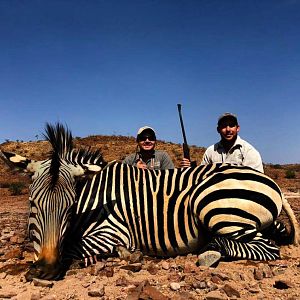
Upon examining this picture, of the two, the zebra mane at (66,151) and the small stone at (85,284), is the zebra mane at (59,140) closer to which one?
the zebra mane at (66,151)

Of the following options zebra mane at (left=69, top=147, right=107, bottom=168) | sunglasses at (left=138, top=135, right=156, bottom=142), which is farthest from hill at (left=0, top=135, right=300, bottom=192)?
zebra mane at (left=69, top=147, right=107, bottom=168)

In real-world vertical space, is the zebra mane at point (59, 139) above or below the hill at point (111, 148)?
below

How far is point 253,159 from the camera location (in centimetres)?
492

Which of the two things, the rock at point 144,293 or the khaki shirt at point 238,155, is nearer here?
the rock at point 144,293

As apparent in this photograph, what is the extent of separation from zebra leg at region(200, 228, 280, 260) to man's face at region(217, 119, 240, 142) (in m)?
1.98

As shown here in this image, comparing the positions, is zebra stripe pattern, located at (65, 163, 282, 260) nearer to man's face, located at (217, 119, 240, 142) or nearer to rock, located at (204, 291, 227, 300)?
rock, located at (204, 291, 227, 300)

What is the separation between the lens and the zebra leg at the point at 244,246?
10.5ft

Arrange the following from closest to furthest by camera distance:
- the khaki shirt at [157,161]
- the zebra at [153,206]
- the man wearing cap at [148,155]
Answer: the zebra at [153,206] < the man wearing cap at [148,155] < the khaki shirt at [157,161]

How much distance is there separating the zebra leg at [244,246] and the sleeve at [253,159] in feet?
5.41

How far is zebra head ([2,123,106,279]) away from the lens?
9.00 ft

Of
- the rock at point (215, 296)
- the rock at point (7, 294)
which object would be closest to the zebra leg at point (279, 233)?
the rock at point (215, 296)

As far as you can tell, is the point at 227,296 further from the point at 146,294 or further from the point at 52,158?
the point at 52,158

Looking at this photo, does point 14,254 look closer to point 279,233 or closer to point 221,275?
point 221,275

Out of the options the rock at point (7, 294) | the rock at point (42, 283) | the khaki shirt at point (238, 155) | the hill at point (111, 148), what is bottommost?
the rock at point (7, 294)
